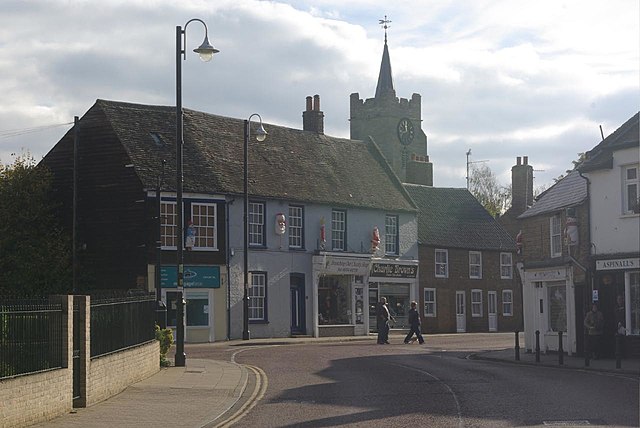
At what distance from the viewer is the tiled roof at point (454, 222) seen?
5797 centimetres

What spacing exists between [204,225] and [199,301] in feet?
10.6

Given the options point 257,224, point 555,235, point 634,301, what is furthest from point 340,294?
point 634,301

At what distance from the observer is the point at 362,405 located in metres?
18.4

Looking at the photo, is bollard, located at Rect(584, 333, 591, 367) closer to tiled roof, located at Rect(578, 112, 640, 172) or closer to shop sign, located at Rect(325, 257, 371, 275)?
tiled roof, located at Rect(578, 112, 640, 172)

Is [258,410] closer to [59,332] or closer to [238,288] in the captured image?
[59,332]

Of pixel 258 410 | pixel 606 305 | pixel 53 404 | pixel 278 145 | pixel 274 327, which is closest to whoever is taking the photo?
pixel 53 404

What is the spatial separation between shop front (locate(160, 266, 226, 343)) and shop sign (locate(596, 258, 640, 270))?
18727 mm

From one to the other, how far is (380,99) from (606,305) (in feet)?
→ 214

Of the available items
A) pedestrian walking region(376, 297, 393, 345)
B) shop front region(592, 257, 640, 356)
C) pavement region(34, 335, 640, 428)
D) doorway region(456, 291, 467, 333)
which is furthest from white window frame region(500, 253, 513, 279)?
pavement region(34, 335, 640, 428)

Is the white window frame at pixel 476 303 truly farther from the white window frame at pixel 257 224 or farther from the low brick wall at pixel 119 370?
the low brick wall at pixel 119 370

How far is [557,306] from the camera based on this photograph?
111 ft

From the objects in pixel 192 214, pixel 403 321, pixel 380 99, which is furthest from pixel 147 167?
pixel 380 99

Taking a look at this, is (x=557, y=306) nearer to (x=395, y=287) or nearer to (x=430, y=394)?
(x=430, y=394)

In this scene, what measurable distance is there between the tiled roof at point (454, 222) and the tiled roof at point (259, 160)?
263 cm
